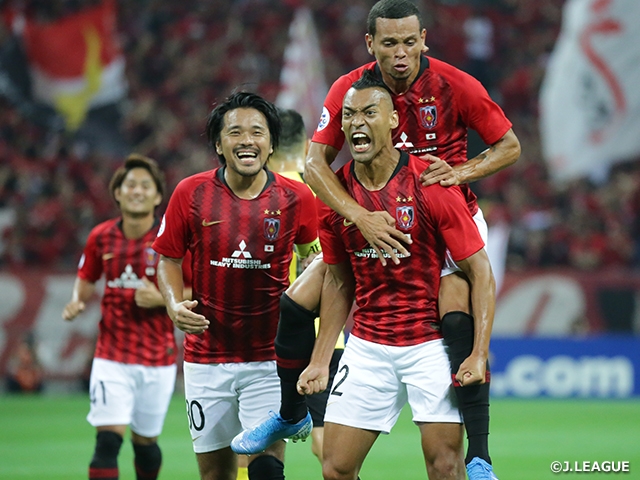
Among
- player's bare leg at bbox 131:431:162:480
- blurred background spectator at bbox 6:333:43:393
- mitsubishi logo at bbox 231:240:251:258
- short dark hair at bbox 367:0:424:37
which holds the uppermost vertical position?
short dark hair at bbox 367:0:424:37

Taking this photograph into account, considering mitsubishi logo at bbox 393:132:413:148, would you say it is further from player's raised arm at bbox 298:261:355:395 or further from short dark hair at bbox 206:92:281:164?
short dark hair at bbox 206:92:281:164

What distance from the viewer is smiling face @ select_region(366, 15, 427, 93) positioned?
5141mm

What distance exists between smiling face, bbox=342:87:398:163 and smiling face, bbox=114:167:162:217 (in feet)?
9.85

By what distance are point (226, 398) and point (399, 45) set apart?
7.30 feet

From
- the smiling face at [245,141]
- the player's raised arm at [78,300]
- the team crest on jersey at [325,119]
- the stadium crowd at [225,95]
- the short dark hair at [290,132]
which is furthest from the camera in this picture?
Answer: the stadium crowd at [225,95]

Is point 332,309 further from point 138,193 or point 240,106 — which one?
point 138,193

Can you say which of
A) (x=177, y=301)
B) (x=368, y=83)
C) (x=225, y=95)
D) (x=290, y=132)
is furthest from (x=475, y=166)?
(x=225, y=95)

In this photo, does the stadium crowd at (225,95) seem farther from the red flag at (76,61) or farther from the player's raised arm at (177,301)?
the player's raised arm at (177,301)

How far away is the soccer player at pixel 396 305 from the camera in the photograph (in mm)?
4887

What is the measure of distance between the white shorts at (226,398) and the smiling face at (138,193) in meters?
2.11

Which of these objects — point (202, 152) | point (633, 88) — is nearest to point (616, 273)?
point (633, 88)

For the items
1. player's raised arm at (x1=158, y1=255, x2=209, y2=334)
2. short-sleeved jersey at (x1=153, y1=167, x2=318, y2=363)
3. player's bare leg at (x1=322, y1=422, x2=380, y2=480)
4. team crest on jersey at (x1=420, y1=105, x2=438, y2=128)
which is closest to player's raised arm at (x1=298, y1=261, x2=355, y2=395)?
player's bare leg at (x1=322, y1=422, x2=380, y2=480)

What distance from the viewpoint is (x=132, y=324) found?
7461 millimetres

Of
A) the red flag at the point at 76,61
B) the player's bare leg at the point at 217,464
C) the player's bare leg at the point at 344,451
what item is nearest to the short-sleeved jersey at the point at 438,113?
the player's bare leg at the point at 344,451
